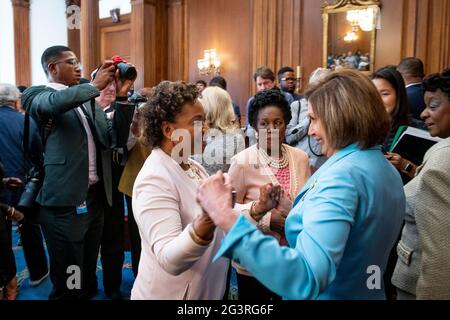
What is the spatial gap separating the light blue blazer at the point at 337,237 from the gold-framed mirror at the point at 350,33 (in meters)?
5.71

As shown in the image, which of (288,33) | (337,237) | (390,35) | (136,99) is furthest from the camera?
(288,33)

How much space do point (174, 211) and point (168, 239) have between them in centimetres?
10

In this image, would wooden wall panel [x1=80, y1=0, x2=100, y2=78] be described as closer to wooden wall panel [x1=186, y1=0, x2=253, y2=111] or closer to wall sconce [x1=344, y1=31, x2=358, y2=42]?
wooden wall panel [x1=186, y1=0, x2=253, y2=111]

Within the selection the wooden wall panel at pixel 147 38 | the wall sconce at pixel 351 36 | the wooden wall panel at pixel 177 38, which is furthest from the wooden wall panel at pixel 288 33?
the wooden wall panel at pixel 147 38

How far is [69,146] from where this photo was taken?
2475 millimetres

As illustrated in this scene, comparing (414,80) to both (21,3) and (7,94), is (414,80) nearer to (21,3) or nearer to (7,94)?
(7,94)

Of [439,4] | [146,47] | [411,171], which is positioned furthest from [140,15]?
[411,171]

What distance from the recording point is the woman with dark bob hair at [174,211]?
1257mm

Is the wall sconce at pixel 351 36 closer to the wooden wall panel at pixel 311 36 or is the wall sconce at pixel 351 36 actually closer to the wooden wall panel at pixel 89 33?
the wooden wall panel at pixel 311 36

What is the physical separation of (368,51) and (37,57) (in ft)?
26.2

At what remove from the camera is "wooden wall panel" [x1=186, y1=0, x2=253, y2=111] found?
8.08m

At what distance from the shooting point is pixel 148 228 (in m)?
1.33

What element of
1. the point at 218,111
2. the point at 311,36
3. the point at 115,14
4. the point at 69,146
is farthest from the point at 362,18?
the point at 115,14

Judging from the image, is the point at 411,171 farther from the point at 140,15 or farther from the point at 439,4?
the point at 140,15
